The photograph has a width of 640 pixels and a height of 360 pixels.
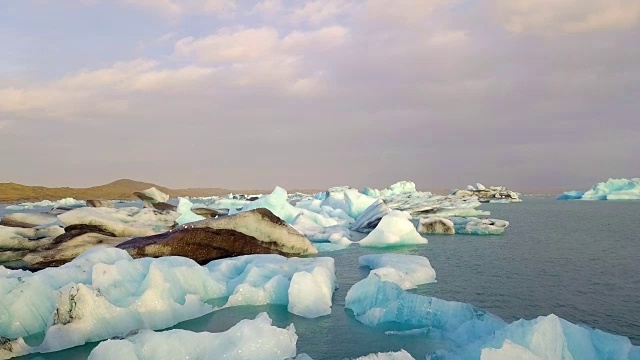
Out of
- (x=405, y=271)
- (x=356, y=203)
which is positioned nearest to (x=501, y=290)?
(x=405, y=271)

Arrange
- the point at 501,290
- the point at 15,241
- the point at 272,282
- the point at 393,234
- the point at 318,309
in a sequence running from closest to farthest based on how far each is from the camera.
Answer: the point at 318,309 < the point at 272,282 < the point at 501,290 < the point at 15,241 < the point at 393,234

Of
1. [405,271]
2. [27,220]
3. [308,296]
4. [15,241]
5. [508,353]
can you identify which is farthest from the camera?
[27,220]

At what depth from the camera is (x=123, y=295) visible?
20.8ft

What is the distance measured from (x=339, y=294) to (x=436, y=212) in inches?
837

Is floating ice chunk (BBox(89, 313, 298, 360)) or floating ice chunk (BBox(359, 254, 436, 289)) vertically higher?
floating ice chunk (BBox(89, 313, 298, 360))

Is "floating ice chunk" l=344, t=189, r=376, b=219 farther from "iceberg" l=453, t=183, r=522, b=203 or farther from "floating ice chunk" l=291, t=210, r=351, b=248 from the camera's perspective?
"iceberg" l=453, t=183, r=522, b=203

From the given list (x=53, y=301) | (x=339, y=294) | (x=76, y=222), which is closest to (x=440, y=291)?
(x=339, y=294)

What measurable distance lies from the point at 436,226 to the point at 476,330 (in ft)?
Answer: 46.6

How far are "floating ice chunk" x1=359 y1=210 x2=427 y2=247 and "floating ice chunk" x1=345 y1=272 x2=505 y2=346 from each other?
8.08m

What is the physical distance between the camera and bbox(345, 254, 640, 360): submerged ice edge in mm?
4058

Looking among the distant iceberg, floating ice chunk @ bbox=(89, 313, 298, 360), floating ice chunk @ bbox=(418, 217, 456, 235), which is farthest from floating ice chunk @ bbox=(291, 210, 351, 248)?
the distant iceberg

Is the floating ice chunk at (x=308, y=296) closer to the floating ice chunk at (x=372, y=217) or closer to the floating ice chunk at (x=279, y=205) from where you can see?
the floating ice chunk at (x=372, y=217)

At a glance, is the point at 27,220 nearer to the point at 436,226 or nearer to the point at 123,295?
the point at 123,295

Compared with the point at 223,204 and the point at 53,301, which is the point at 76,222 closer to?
the point at 53,301
